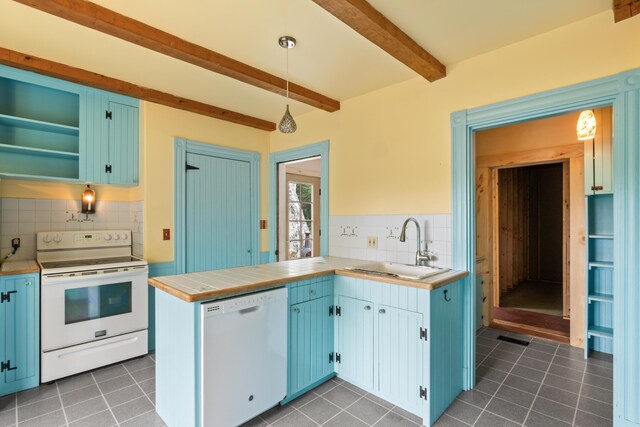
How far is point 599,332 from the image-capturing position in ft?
9.18

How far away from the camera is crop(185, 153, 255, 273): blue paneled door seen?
340 centimetres

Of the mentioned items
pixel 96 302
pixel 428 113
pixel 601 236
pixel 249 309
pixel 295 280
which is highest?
pixel 428 113

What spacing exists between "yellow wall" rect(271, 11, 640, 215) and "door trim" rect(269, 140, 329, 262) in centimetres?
8

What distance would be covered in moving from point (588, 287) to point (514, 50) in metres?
2.32

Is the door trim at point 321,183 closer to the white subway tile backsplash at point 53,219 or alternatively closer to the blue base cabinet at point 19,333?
the white subway tile backsplash at point 53,219

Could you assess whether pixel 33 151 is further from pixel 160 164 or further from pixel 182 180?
pixel 182 180

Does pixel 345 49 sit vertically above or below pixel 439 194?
above

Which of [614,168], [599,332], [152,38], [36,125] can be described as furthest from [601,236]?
[36,125]

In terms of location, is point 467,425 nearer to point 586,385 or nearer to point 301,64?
point 586,385

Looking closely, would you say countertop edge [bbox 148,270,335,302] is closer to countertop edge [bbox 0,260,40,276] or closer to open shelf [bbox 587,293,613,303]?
countertop edge [bbox 0,260,40,276]

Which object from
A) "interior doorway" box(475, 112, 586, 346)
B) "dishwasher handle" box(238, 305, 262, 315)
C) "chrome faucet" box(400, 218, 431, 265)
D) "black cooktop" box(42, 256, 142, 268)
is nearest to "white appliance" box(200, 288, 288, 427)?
"dishwasher handle" box(238, 305, 262, 315)

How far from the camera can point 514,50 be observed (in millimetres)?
2221

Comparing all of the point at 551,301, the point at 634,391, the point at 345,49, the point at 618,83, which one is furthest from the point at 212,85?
the point at 551,301

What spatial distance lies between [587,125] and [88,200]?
478 centimetres
